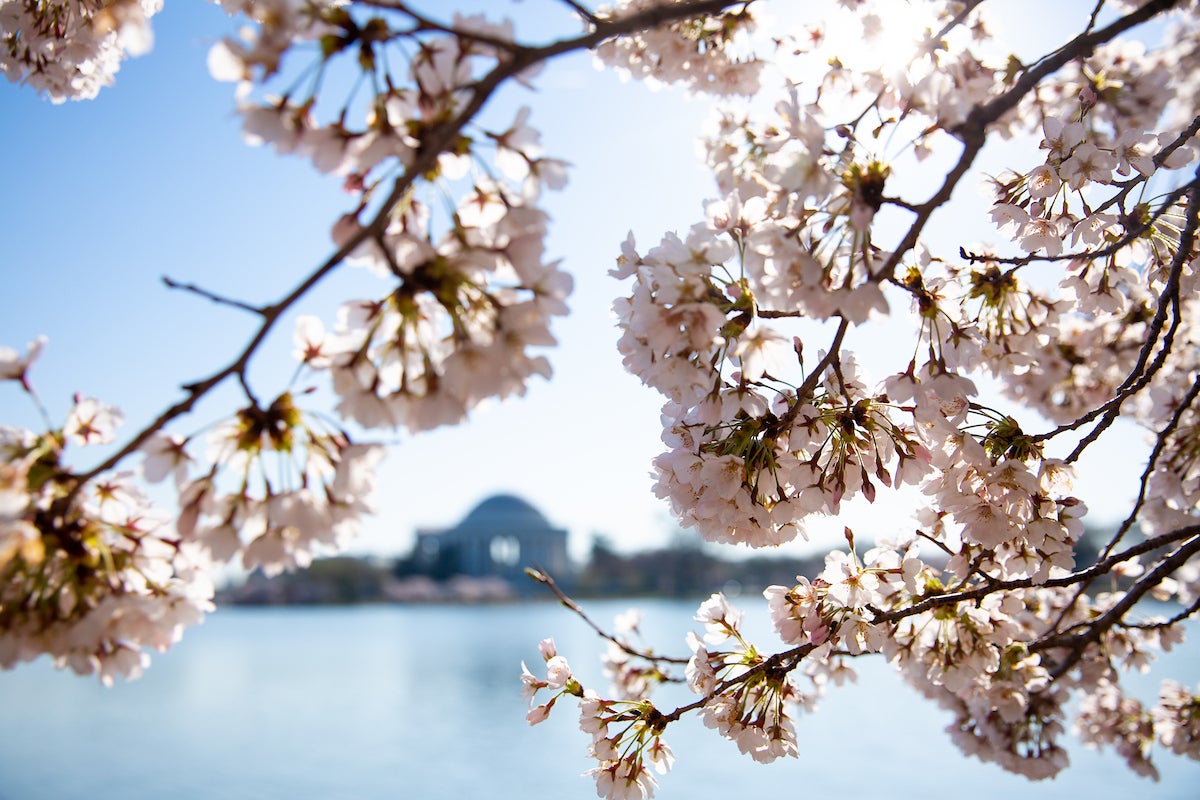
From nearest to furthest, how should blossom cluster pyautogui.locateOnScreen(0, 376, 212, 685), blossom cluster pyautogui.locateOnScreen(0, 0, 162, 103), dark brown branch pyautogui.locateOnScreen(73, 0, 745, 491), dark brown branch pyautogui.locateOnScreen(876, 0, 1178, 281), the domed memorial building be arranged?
dark brown branch pyautogui.locateOnScreen(73, 0, 745, 491)
blossom cluster pyautogui.locateOnScreen(0, 376, 212, 685)
dark brown branch pyautogui.locateOnScreen(876, 0, 1178, 281)
blossom cluster pyautogui.locateOnScreen(0, 0, 162, 103)
the domed memorial building

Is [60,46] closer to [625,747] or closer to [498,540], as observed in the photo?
[625,747]

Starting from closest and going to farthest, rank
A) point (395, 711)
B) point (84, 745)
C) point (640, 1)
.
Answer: point (640, 1) → point (84, 745) → point (395, 711)

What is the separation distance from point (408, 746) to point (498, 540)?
2140 inches

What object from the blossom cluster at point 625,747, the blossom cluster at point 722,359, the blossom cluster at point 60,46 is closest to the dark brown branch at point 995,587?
the blossom cluster at point 722,359

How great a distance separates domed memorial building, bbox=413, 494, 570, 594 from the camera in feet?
207

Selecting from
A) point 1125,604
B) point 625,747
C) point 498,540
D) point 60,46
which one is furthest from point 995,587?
point 498,540

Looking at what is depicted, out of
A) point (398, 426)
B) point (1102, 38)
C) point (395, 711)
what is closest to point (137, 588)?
point (398, 426)

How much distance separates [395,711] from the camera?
1344cm

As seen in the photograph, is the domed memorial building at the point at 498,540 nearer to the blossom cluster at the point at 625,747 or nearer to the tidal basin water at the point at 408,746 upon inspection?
the tidal basin water at the point at 408,746

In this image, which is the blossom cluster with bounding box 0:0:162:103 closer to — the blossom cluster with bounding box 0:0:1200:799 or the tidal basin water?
the blossom cluster with bounding box 0:0:1200:799

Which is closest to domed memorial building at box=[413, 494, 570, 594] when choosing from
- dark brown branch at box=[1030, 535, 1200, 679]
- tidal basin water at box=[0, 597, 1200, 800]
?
tidal basin water at box=[0, 597, 1200, 800]

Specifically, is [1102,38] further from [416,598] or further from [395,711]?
[416,598]

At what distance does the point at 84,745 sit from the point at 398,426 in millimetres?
12598

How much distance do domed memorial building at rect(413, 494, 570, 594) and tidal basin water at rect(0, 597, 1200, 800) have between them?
43625mm
